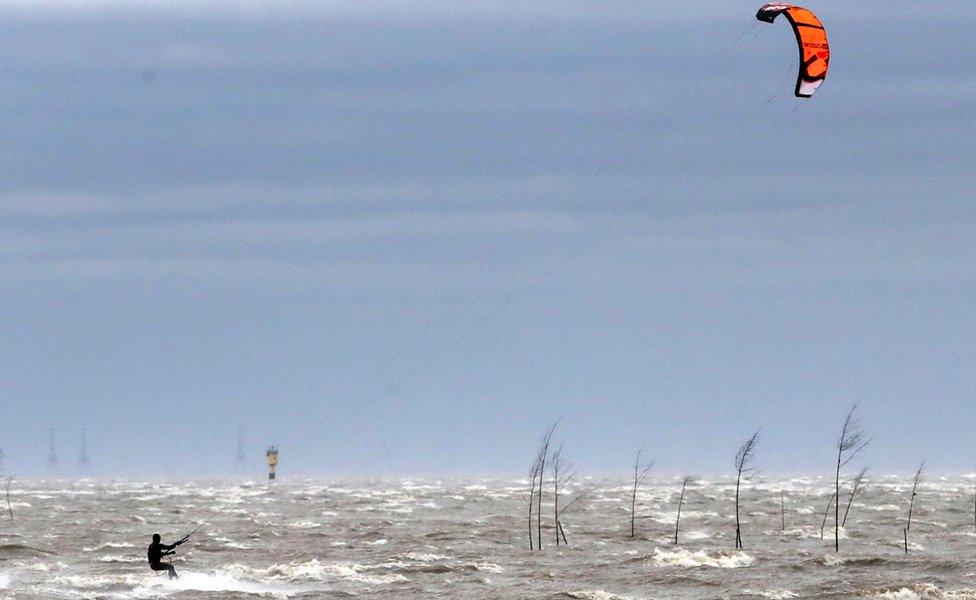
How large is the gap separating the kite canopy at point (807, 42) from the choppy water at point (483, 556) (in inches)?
627

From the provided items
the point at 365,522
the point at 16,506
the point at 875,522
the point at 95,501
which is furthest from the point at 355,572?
the point at 95,501

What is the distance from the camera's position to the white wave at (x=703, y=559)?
2247 inches

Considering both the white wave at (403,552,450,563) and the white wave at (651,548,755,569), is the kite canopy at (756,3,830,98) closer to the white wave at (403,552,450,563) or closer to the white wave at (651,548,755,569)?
the white wave at (651,548,755,569)

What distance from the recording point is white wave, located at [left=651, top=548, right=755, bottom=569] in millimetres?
57062

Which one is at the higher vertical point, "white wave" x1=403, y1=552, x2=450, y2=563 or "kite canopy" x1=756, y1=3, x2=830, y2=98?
"kite canopy" x1=756, y1=3, x2=830, y2=98

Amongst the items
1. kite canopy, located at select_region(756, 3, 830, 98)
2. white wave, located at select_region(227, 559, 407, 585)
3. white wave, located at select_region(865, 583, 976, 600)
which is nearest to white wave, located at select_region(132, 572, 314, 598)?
white wave, located at select_region(227, 559, 407, 585)

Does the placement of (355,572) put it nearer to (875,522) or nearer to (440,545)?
(440,545)

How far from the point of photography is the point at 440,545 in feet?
220

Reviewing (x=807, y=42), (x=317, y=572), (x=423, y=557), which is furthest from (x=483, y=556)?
(x=807, y=42)

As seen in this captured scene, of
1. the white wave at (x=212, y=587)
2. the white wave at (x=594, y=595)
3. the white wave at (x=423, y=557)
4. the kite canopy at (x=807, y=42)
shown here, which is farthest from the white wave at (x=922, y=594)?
the white wave at (x=423, y=557)

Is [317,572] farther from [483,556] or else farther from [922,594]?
[922,594]

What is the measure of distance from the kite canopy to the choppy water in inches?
627

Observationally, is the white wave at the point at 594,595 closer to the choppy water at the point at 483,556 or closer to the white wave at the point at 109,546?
the choppy water at the point at 483,556

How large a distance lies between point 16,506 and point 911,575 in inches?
2943
